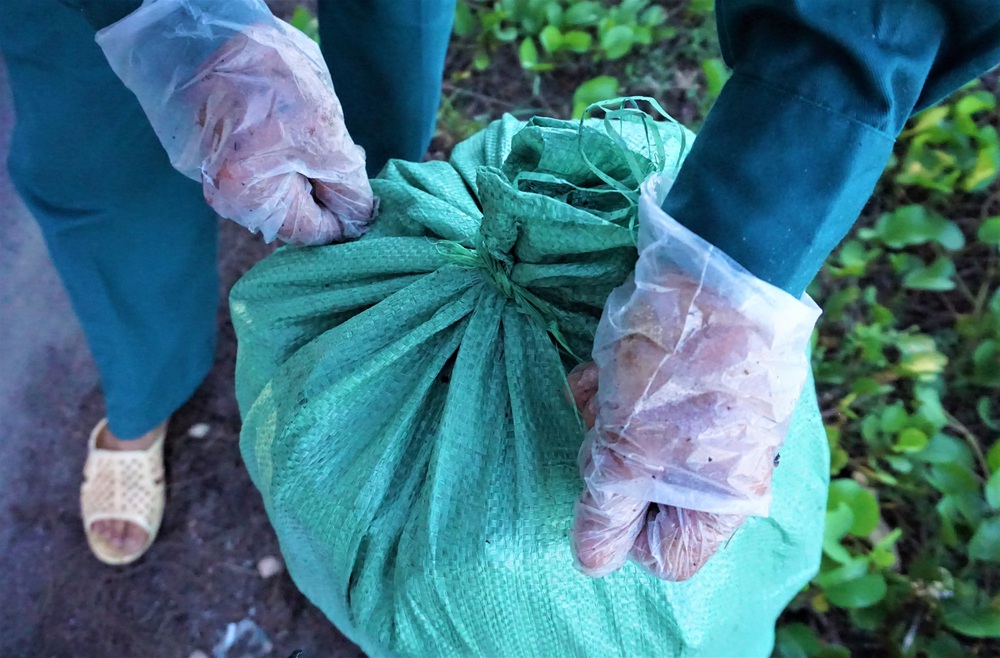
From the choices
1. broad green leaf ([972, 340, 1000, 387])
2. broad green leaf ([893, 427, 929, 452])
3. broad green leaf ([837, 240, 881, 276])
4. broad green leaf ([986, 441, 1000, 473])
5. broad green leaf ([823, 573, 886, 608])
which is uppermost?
broad green leaf ([837, 240, 881, 276])

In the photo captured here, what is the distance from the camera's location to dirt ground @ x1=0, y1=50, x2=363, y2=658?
3.25ft

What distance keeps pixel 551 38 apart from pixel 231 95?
88 cm

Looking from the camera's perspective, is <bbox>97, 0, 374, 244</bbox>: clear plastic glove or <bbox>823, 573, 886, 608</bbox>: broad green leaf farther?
<bbox>823, 573, 886, 608</bbox>: broad green leaf

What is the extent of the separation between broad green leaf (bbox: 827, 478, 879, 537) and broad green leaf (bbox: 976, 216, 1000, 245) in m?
0.50

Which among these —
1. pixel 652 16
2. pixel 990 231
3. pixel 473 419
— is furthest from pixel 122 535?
pixel 990 231

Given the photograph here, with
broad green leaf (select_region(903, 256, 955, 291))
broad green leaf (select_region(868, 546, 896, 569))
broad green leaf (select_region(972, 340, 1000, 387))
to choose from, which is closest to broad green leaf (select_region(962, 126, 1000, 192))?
broad green leaf (select_region(903, 256, 955, 291))

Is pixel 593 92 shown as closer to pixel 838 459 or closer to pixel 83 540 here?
pixel 838 459

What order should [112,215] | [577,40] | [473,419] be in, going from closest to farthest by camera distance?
1. [473,419]
2. [112,215]
3. [577,40]

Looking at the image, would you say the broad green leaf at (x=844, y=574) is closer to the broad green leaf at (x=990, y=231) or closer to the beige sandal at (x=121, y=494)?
the broad green leaf at (x=990, y=231)

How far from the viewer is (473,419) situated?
587mm

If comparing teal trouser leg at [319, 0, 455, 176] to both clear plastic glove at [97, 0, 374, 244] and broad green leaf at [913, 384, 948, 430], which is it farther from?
broad green leaf at [913, 384, 948, 430]

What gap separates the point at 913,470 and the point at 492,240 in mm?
827

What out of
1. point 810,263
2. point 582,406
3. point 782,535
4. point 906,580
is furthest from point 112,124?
point 906,580

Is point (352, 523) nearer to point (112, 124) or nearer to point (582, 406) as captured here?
point (582, 406)
